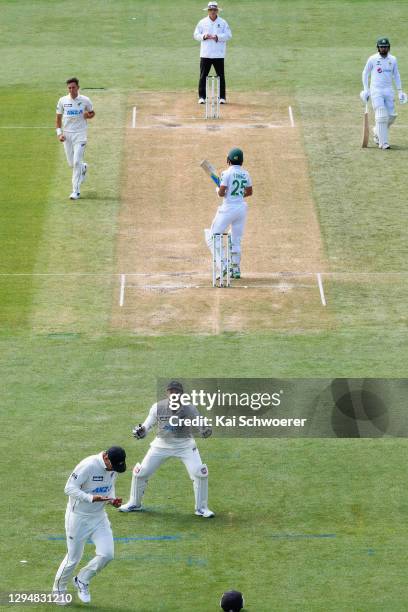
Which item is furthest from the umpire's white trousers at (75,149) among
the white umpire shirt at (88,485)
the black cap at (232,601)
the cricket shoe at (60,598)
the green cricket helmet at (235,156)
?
the black cap at (232,601)

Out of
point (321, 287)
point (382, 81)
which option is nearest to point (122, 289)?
point (321, 287)

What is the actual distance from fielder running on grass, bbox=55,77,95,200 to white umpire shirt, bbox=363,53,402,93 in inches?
287

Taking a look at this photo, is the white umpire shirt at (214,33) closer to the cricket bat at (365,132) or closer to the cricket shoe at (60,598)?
the cricket bat at (365,132)

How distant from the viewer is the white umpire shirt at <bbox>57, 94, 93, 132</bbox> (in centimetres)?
3244

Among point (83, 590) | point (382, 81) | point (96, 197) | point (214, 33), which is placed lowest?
point (83, 590)

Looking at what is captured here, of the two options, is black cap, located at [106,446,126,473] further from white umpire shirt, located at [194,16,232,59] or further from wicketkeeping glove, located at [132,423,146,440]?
white umpire shirt, located at [194,16,232,59]

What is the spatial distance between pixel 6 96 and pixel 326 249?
13622mm

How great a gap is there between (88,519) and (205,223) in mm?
14898

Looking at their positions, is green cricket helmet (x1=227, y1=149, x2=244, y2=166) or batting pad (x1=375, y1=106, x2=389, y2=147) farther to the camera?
batting pad (x1=375, y1=106, x2=389, y2=147)

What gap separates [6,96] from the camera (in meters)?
41.1

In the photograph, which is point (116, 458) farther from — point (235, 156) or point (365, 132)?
point (365, 132)

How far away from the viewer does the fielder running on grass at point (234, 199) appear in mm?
28562

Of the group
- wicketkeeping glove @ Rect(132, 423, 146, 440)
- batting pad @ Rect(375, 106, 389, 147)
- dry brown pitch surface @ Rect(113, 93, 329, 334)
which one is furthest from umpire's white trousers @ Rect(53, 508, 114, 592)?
batting pad @ Rect(375, 106, 389, 147)

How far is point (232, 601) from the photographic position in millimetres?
17141
